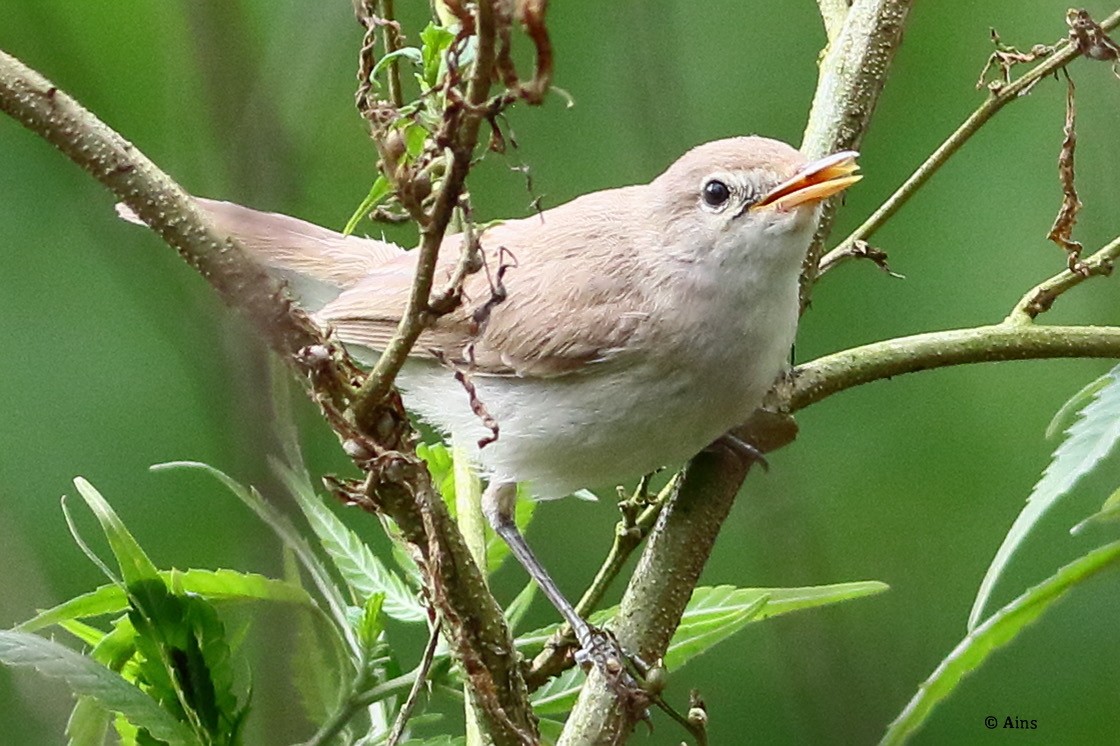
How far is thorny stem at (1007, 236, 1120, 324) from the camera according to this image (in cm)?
95

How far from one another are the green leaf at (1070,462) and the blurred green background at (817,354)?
127 cm

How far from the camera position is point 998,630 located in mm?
641

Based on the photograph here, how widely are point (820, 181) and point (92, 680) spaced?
680 millimetres

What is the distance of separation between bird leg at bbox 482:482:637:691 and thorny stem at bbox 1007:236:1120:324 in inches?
15.0

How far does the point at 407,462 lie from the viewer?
70 centimetres

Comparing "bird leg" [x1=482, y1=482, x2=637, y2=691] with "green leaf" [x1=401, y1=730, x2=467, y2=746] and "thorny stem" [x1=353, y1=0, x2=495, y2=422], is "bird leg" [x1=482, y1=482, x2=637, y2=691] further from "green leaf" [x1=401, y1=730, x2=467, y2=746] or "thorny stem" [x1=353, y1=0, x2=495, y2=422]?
"thorny stem" [x1=353, y1=0, x2=495, y2=422]

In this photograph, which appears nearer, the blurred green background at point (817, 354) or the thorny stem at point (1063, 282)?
the thorny stem at point (1063, 282)

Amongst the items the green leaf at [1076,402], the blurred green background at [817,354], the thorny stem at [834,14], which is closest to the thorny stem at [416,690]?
the green leaf at [1076,402]

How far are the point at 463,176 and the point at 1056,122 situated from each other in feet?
6.88

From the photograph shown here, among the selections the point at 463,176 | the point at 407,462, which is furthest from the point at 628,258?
the point at 463,176

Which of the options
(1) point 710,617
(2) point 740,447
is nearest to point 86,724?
(1) point 710,617

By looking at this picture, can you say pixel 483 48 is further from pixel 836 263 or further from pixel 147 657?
pixel 836 263

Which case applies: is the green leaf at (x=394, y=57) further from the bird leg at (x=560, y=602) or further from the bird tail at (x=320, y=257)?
the bird tail at (x=320, y=257)

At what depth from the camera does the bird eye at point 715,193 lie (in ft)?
4.21
